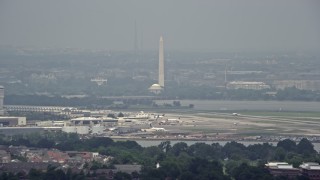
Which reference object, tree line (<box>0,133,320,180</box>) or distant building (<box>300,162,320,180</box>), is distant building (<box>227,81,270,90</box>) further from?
distant building (<box>300,162,320,180</box>)

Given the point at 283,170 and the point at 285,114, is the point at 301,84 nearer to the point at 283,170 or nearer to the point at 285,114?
the point at 285,114

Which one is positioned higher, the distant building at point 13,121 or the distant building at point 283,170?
the distant building at point 13,121

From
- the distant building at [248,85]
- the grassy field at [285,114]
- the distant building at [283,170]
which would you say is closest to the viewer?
the distant building at [283,170]

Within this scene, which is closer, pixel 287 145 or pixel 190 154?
pixel 190 154

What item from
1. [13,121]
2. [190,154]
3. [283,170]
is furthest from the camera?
[13,121]

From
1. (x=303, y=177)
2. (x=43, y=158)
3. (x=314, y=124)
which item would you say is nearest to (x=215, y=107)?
(x=314, y=124)

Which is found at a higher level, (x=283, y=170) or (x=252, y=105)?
(x=252, y=105)

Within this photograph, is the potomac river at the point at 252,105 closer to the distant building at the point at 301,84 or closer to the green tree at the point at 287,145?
the distant building at the point at 301,84

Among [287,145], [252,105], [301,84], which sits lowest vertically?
[287,145]

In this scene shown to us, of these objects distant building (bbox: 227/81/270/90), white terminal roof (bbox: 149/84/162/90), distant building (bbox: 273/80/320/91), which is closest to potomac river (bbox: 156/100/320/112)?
white terminal roof (bbox: 149/84/162/90)

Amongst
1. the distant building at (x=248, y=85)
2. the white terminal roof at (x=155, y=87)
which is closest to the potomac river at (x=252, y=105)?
the white terminal roof at (x=155, y=87)

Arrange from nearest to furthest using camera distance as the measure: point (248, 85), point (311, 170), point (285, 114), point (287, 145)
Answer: point (311, 170)
point (287, 145)
point (285, 114)
point (248, 85)

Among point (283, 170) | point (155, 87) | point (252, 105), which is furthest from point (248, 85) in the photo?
point (283, 170)
